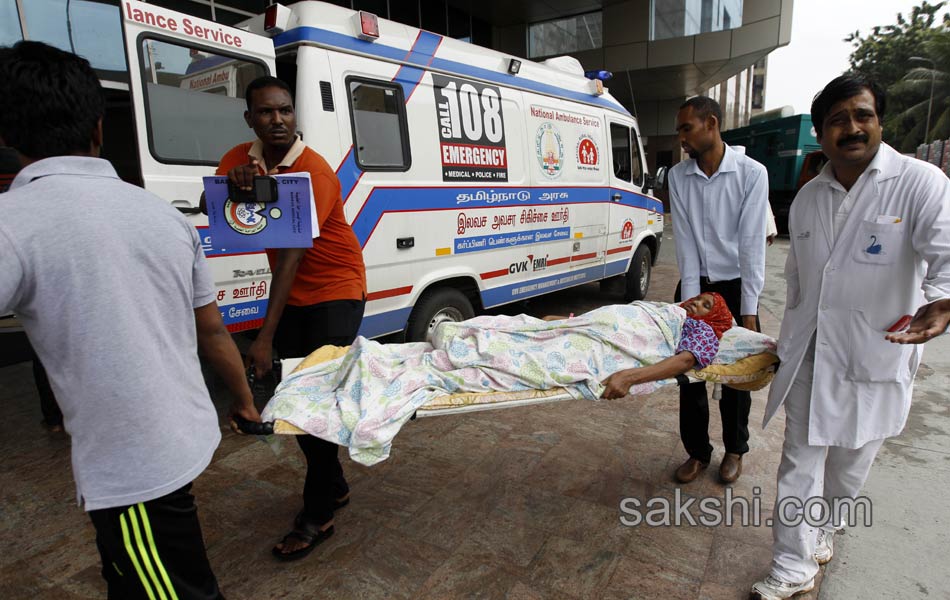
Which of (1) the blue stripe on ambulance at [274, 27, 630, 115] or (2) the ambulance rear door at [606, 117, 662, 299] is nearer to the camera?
(1) the blue stripe on ambulance at [274, 27, 630, 115]

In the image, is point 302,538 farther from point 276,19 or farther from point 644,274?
point 644,274

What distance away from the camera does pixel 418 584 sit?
7.51 feet

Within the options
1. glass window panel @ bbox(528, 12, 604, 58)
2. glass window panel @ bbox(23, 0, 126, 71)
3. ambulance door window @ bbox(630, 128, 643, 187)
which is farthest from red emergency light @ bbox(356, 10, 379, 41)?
glass window panel @ bbox(528, 12, 604, 58)

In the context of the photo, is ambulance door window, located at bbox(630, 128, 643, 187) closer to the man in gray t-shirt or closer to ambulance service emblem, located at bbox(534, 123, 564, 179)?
ambulance service emblem, located at bbox(534, 123, 564, 179)

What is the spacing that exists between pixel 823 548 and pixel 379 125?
3.55 m

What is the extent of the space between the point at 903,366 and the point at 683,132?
1590 millimetres

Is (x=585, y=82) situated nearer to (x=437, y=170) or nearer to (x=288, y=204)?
(x=437, y=170)

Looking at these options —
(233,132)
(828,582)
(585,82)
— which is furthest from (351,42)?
(828,582)

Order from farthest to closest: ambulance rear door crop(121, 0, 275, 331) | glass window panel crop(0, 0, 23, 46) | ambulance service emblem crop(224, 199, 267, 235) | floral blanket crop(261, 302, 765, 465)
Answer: glass window panel crop(0, 0, 23, 46) → ambulance rear door crop(121, 0, 275, 331) → ambulance service emblem crop(224, 199, 267, 235) → floral blanket crop(261, 302, 765, 465)

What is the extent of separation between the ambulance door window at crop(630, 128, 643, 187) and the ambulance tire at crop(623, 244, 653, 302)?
2.85 ft

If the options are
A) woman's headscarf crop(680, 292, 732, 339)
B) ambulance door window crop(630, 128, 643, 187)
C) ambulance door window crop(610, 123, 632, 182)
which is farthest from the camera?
ambulance door window crop(630, 128, 643, 187)

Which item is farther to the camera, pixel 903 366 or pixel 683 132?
pixel 683 132

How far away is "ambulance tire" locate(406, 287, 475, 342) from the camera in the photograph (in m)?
4.39

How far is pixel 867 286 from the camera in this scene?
197 cm
